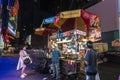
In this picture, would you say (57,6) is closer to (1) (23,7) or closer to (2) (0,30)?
(1) (23,7)

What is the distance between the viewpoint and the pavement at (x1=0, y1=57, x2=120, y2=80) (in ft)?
44.1

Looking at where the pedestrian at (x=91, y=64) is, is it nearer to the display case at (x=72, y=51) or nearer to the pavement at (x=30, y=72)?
the display case at (x=72, y=51)

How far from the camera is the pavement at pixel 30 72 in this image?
13.4 m

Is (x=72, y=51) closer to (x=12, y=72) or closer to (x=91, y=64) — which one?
(x=12, y=72)

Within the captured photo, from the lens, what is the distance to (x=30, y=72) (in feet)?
50.9

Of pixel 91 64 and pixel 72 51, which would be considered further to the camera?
pixel 72 51

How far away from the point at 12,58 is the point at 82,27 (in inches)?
342

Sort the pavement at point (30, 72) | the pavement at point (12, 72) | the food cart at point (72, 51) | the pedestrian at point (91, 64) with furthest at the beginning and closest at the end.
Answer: the pavement at point (12, 72) < the pavement at point (30, 72) < the food cart at point (72, 51) < the pedestrian at point (91, 64)

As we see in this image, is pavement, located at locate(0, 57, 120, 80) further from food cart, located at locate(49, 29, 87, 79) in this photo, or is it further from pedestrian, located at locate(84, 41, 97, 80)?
pedestrian, located at locate(84, 41, 97, 80)

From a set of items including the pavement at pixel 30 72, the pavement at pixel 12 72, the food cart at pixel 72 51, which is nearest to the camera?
the food cart at pixel 72 51

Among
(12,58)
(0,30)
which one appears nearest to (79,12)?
(12,58)

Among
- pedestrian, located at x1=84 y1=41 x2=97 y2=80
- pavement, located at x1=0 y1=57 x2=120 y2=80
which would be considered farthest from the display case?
pedestrian, located at x1=84 y1=41 x2=97 y2=80

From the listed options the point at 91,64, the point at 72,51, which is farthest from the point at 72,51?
the point at 91,64

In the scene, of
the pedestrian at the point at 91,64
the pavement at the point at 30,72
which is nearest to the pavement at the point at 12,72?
the pavement at the point at 30,72
